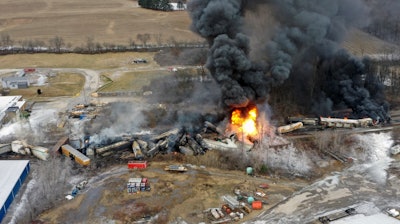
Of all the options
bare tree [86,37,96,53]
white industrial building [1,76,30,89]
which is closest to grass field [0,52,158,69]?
bare tree [86,37,96,53]

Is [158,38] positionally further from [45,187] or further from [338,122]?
[45,187]

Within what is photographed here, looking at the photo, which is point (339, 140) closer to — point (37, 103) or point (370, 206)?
point (370, 206)

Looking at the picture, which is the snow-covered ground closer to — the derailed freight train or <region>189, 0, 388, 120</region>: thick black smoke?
the derailed freight train

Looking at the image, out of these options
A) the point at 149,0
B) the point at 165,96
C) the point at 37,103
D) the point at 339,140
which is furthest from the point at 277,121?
the point at 149,0

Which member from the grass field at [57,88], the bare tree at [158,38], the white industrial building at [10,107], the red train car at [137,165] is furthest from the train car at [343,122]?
the bare tree at [158,38]

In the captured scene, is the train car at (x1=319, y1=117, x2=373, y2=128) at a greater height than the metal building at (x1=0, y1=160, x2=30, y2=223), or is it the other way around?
the train car at (x1=319, y1=117, x2=373, y2=128)

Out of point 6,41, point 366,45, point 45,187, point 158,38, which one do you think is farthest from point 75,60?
point 366,45
